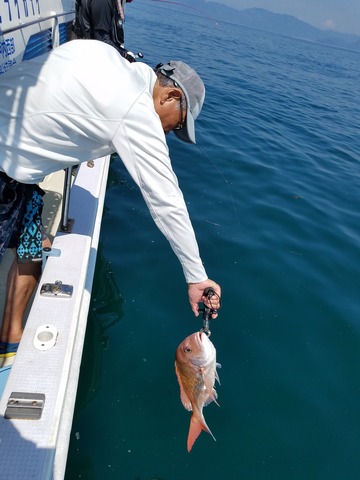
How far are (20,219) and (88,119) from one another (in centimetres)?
100

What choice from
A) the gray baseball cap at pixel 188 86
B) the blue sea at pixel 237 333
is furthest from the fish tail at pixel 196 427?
the gray baseball cap at pixel 188 86

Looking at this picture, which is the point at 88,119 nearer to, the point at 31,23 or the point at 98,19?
the point at 31,23

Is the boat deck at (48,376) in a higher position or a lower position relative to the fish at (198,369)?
higher

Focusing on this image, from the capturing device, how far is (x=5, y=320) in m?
2.70

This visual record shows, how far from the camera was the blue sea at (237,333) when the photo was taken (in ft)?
9.53

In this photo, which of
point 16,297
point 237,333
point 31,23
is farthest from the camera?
point 237,333

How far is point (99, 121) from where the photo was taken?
178 centimetres

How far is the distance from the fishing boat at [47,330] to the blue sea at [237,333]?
30.3 inches

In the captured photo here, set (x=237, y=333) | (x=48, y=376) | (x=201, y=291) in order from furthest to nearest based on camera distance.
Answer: (x=237, y=333), (x=201, y=291), (x=48, y=376)

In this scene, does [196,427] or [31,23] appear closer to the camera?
[196,427]

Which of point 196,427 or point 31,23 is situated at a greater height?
point 31,23

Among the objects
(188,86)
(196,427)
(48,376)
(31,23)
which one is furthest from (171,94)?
(31,23)

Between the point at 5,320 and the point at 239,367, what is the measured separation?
2040 millimetres

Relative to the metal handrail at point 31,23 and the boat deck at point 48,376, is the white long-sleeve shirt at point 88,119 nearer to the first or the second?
the boat deck at point 48,376
